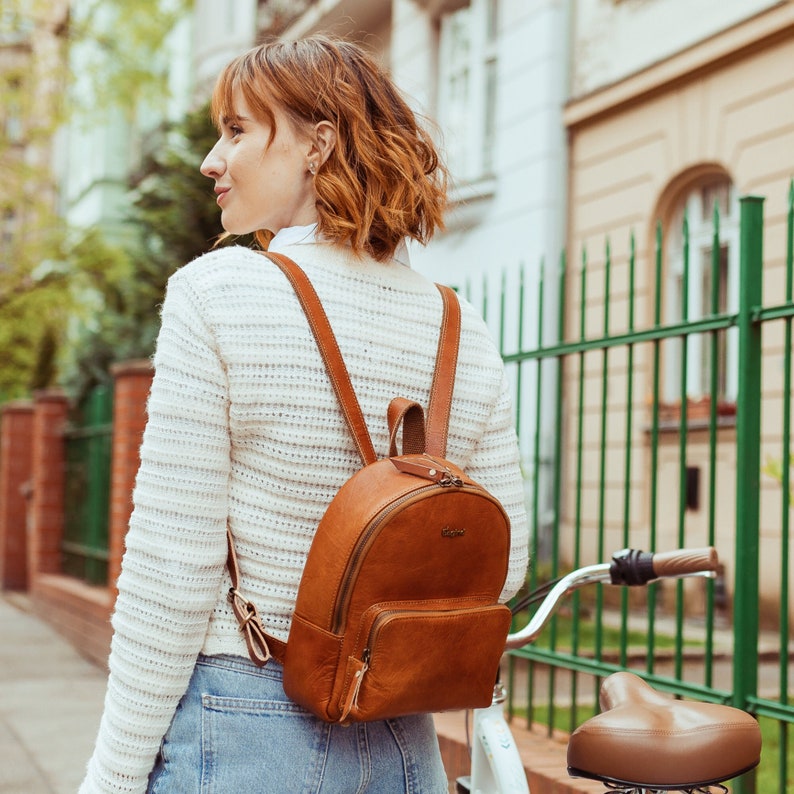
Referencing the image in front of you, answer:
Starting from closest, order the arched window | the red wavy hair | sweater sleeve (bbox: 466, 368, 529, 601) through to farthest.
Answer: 1. the red wavy hair
2. sweater sleeve (bbox: 466, 368, 529, 601)
3. the arched window

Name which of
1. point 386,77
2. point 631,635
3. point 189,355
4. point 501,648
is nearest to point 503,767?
point 501,648

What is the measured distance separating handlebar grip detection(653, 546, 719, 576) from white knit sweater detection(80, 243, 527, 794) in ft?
2.45

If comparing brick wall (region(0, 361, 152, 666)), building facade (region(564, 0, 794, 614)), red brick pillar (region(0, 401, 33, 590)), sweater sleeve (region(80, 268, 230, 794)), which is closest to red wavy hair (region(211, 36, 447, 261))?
sweater sleeve (region(80, 268, 230, 794))

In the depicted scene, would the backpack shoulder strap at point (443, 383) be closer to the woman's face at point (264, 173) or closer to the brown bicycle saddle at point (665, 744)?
the woman's face at point (264, 173)

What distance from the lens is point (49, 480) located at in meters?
10.9

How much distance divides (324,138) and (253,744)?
89 centimetres

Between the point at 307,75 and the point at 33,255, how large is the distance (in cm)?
1672

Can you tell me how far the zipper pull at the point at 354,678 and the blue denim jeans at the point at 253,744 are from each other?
0.33 ft

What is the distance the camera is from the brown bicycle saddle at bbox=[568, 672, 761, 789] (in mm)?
1799

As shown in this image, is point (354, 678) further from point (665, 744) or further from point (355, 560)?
point (665, 744)

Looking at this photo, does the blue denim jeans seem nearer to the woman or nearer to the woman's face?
the woman

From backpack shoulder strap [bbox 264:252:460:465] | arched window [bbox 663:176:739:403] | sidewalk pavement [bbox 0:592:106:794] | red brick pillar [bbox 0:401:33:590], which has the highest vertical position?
arched window [bbox 663:176:739:403]

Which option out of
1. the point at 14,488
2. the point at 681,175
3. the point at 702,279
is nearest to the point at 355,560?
the point at 702,279

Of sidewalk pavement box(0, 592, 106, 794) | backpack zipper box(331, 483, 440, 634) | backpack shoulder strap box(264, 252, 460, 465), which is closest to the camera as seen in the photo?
backpack zipper box(331, 483, 440, 634)
